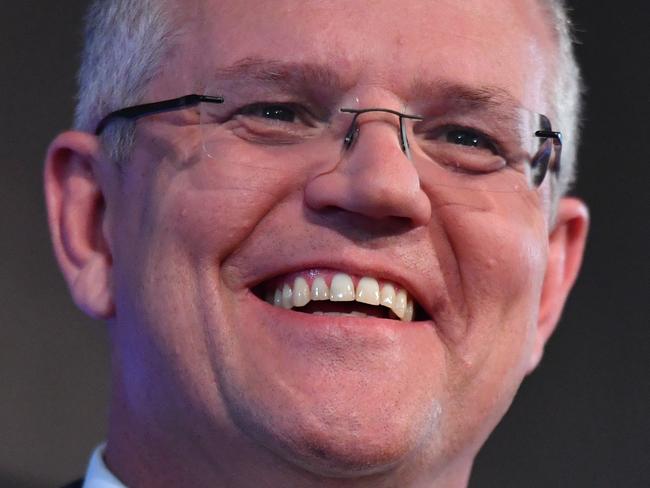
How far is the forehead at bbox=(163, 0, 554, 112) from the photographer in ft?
5.09

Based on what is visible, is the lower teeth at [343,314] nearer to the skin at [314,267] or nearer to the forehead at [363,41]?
the skin at [314,267]

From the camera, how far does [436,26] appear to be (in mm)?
1603

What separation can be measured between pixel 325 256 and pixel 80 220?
0.48 m

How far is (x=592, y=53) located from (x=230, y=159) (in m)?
1.28

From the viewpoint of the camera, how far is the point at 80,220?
1.74 meters

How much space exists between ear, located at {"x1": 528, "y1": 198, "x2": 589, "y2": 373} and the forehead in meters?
0.33

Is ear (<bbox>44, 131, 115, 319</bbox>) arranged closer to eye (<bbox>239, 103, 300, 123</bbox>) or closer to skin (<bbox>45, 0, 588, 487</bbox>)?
skin (<bbox>45, 0, 588, 487</bbox>)

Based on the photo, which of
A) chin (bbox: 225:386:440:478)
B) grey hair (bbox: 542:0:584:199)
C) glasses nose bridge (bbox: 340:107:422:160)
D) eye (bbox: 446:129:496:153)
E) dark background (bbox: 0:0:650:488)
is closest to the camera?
chin (bbox: 225:386:440:478)

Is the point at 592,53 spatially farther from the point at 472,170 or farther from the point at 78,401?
the point at 78,401

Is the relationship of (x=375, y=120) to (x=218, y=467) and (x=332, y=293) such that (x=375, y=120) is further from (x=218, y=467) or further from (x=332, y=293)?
(x=218, y=467)

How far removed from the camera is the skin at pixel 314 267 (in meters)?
1.44

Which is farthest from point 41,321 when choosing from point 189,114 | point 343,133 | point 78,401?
point 343,133

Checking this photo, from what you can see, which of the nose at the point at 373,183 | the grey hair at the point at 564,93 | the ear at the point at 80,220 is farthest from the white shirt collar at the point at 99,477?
the grey hair at the point at 564,93

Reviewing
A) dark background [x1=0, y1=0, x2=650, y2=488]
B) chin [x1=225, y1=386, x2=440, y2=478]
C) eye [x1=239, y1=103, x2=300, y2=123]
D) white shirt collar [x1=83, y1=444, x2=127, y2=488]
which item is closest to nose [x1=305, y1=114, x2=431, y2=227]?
eye [x1=239, y1=103, x2=300, y2=123]
